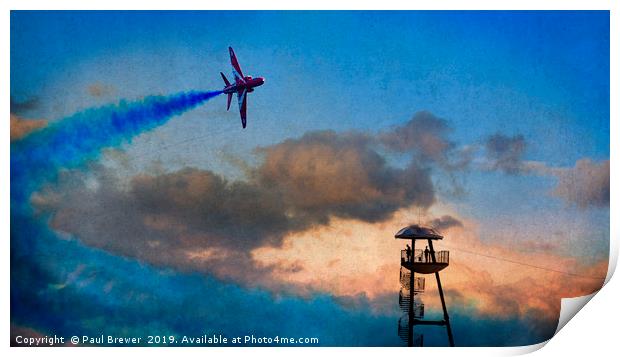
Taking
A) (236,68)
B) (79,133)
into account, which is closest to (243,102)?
(236,68)

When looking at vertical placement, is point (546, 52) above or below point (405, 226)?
above

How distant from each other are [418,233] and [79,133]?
7299 millimetres

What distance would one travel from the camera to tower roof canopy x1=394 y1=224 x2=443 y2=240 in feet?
85.0

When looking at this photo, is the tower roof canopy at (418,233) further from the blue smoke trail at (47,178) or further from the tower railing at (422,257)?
the blue smoke trail at (47,178)

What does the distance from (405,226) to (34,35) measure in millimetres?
8610

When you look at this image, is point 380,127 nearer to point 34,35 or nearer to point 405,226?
point 405,226

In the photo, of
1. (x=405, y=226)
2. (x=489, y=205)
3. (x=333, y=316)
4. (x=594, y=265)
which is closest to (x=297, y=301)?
(x=333, y=316)

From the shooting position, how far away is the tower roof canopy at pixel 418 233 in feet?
85.0

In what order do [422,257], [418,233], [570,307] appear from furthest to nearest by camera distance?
1. [422,257]
2. [570,307]
3. [418,233]

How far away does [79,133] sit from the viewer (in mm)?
26109

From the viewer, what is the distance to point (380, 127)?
2627 cm

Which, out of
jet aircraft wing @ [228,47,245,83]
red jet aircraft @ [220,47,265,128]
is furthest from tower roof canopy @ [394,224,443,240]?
jet aircraft wing @ [228,47,245,83]

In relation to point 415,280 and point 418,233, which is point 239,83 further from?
point 415,280

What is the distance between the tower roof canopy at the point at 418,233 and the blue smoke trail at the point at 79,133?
190 inches
